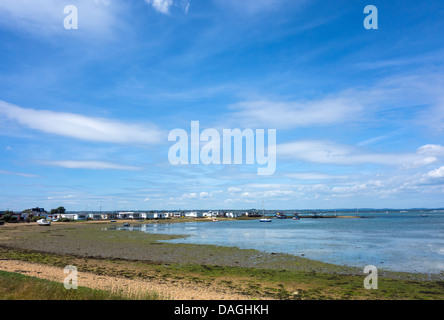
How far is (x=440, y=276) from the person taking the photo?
2758 centimetres

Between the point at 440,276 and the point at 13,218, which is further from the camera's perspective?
the point at 13,218

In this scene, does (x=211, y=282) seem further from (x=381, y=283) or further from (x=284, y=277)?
(x=381, y=283)

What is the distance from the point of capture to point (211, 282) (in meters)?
24.5

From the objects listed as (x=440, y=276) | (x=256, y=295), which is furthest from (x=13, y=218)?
(x=440, y=276)
